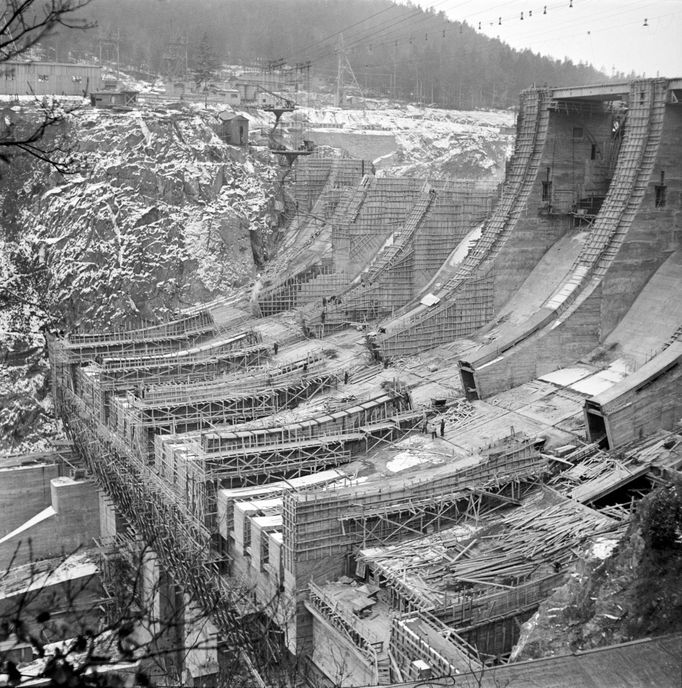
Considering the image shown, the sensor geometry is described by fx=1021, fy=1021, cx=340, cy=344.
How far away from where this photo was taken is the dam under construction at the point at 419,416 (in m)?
22.0

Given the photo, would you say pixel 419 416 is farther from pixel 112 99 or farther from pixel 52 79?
pixel 52 79

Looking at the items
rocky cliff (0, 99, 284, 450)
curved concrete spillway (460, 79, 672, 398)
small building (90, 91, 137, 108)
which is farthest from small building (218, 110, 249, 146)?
curved concrete spillway (460, 79, 672, 398)

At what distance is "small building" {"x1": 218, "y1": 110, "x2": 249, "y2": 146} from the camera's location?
6325 cm

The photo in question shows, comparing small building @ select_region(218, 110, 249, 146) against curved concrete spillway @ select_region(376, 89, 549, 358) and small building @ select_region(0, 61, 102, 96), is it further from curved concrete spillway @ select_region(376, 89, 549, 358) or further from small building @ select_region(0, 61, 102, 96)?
curved concrete spillway @ select_region(376, 89, 549, 358)

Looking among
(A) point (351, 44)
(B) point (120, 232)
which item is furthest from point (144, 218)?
(A) point (351, 44)

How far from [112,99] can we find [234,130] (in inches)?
342

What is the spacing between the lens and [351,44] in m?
121

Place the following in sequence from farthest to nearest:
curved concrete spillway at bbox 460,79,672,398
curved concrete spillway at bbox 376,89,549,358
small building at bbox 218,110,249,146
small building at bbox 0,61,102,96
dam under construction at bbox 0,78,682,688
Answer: small building at bbox 0,61,102,96, small building at bbox 218,110,249,146, curved concrete spillway at bbox 376,89,549,358, curved concrete spillway at bbox 460,79,672,398, dam under construction at bbox 0,78,682,688

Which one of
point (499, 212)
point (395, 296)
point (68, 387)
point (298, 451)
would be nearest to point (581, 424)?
point (298, 451)

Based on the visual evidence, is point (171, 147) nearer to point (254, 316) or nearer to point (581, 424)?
point (254, 316)

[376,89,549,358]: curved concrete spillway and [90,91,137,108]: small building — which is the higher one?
[90,91,137,108]: small building

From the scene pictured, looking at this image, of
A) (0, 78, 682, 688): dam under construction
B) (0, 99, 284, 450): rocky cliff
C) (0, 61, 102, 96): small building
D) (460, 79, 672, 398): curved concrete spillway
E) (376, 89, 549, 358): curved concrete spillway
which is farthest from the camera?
(0, 61, 102, 96): small building

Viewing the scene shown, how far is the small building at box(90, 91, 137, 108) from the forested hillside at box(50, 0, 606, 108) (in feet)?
114

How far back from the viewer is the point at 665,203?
1446 inches
